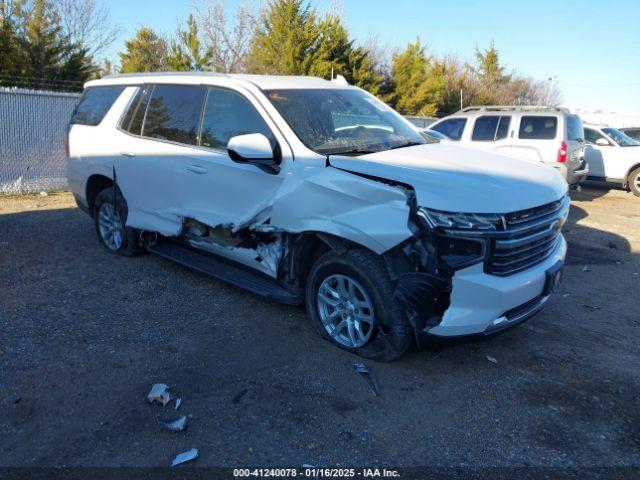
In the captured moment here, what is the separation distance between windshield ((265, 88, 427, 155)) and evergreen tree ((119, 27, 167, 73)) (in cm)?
→ 2658

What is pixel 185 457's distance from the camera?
2896mm

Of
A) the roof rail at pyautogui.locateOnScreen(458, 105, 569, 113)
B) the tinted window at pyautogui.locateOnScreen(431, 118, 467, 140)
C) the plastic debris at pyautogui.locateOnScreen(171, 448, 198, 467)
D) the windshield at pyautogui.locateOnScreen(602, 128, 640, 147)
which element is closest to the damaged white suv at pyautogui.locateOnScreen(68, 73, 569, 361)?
the plastic debris at pyautogui.locateOnScreen(171, 448, 198, 467)

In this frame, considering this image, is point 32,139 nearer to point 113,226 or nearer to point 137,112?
point 113,226

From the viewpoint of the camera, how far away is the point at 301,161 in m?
4.09

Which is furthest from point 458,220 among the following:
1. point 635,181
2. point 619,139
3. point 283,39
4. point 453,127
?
point 283,39

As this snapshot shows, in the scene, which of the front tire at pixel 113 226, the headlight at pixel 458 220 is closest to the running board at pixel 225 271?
the front tire at pixel 113 226

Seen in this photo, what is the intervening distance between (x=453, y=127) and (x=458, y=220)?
8597mm

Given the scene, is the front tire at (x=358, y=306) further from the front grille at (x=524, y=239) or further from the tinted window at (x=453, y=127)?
the tinted window at (x=453, y=127)

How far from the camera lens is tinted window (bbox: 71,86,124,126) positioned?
20.0ft

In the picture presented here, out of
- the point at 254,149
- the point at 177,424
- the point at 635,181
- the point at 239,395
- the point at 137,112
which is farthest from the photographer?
the point at 635,181

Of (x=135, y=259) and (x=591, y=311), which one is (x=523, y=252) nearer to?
(x=591, y=311)

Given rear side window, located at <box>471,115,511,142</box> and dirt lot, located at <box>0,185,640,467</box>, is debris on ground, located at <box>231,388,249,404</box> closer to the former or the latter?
dirt lot, located at <box>0,185,640,467</box>

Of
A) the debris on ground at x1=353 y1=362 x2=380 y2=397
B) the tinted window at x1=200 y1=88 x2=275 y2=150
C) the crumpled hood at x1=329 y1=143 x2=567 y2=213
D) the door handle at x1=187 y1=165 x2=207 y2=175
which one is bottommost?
the debris on ground at x1=353 y1=362 x2=380 y2=397

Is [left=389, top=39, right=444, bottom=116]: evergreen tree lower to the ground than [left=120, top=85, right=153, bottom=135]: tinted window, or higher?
higher
